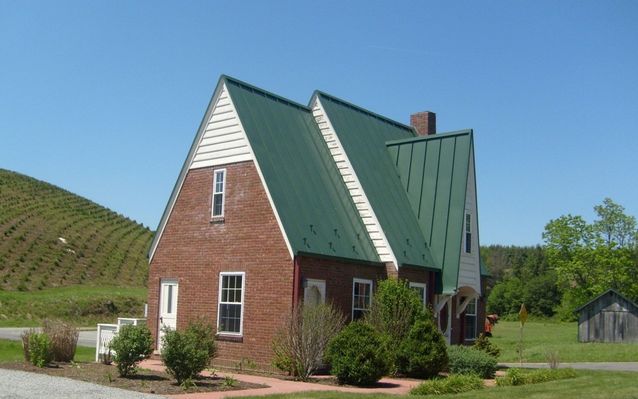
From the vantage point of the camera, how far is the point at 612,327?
48.7 metres

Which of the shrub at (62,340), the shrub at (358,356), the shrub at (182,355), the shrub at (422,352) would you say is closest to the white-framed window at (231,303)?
the shrub at (358,356)

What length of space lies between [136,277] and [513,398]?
2247 inches

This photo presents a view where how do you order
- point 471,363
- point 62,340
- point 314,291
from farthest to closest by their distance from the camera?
point 314,291
point 471,363
point 62,340

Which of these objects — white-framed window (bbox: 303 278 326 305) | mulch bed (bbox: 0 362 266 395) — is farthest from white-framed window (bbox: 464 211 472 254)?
mulch bed (bbox: 0 362 266 395)

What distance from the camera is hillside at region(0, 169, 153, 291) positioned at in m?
59.6

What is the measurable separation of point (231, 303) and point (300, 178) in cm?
418

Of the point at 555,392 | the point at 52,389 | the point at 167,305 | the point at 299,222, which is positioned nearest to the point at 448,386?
the point at 555,392

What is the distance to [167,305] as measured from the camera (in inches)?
882

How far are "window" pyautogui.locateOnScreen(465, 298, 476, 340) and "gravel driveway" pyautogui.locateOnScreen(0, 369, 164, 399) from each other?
594 inches

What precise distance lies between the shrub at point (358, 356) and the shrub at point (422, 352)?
180 centimetres

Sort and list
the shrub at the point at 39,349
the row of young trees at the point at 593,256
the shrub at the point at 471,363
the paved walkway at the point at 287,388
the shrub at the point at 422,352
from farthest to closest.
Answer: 1. the row of young trees at the point at 593,256
2. the shrub at the point at 471,363
3. the shrub at the point at 422,352
4. the shrub at the point at 39,349
5. the paved walkway at the point at 287,388

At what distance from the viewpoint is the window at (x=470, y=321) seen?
26148 mm

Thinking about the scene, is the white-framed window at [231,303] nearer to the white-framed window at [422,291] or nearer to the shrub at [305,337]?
the shrub at [305,337]

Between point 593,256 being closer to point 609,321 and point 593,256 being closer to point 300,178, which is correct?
point 609,321
